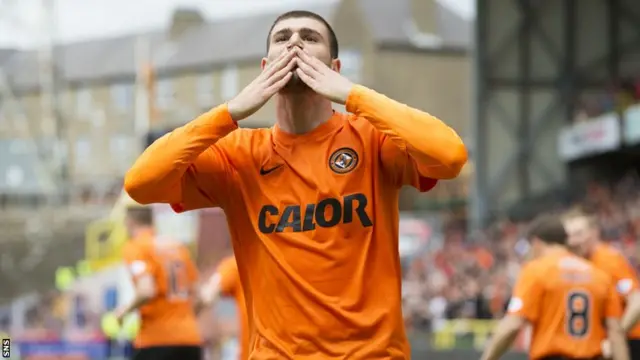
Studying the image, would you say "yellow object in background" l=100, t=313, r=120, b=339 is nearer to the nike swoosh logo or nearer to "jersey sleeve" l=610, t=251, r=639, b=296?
"jersey sleeve" l=610, t=251, r=639, b=296

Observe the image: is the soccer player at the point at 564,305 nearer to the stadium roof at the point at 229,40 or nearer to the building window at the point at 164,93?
the stadium roof at the point at 229,40

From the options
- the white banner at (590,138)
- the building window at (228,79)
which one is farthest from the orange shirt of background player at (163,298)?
the building window at (228,79)

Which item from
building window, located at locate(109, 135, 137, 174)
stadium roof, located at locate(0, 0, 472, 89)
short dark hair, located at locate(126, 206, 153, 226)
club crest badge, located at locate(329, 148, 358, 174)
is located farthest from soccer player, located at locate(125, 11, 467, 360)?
building window, located at locate(109, 135, 137, 174)

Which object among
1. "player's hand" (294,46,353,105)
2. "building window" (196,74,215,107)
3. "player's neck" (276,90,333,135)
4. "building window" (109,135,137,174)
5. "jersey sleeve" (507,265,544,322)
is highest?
"building window" (196,74,215,107)

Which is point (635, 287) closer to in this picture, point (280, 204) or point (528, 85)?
point (280, 204)

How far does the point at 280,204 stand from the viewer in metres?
Answer: 4.09

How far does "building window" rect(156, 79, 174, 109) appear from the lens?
62.8 metres

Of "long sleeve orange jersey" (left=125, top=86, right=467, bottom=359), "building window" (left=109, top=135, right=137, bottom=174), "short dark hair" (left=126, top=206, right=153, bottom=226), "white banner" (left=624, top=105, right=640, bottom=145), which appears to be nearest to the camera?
"long sleeve orange jersey" (left=125, top=86, right=467, bottom=359)

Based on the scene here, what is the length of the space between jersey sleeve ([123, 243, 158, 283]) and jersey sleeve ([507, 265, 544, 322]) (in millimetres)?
3483

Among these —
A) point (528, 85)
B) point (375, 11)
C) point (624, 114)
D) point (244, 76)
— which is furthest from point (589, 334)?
point (375, 11)

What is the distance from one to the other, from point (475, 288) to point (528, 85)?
50.0ft

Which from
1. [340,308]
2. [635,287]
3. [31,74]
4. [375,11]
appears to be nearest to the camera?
[340,308]

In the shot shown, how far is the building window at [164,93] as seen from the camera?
62844 mm

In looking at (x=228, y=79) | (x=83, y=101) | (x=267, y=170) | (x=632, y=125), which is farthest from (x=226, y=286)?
(x=83, y=101)
